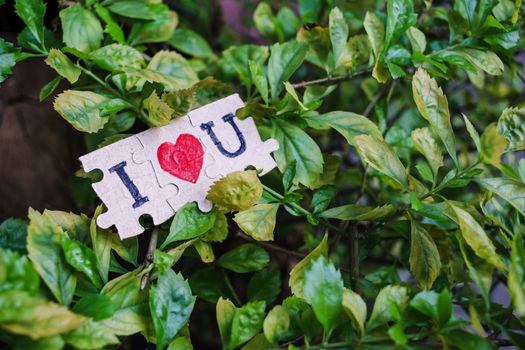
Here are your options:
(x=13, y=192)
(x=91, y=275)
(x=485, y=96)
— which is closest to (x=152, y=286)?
(x=91, y=275)

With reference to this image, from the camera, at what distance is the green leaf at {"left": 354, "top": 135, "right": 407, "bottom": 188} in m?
0.66

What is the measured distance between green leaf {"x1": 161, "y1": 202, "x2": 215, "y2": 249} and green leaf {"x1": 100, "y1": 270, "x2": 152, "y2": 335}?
69 mm

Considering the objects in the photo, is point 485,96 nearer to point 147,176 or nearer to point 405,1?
point 405,1

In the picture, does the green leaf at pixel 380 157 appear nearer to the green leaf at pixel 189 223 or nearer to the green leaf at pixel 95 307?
the green leaf at pixel 189 223

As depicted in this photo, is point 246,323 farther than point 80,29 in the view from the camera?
No

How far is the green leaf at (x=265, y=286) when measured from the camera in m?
0.81

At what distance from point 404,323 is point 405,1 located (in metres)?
0.48

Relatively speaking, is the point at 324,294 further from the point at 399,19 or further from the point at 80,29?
the point at 80,29

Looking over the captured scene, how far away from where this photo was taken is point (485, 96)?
4.46 ft

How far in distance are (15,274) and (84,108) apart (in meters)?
0.27

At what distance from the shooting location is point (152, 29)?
0.89 meters

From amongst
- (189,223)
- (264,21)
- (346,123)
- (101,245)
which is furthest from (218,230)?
(264,21)

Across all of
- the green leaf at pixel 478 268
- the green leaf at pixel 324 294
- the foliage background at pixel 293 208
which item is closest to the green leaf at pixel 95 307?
the foliage background at pixel 293 208

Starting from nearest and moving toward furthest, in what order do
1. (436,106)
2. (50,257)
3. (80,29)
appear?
(50,257) → (436,106) → (80,29)
